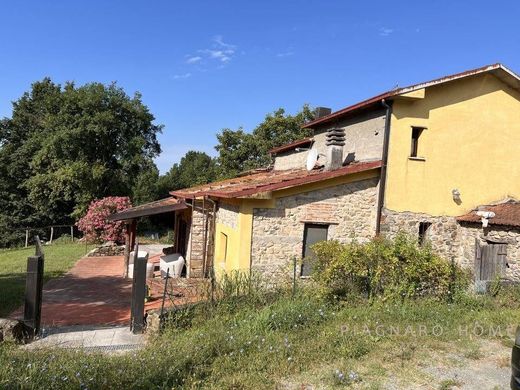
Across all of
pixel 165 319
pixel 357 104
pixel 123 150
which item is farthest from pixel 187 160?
pixel 165 319

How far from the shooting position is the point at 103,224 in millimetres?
23922

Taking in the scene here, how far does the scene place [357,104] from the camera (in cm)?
1230

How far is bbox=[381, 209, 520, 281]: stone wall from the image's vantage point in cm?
1129

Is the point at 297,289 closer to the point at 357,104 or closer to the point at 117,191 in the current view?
the point at 357,104

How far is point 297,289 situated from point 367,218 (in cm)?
368

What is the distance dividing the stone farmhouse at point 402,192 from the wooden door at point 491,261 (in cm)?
3

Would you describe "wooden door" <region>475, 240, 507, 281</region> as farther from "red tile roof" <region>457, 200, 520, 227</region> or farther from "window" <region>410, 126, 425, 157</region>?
"window" <region>410, 126, 425, 157</region>

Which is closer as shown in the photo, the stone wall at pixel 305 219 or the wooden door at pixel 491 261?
the stone wall at pixel 305 219

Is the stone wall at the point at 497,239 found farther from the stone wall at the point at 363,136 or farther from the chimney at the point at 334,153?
the chimney at the point at 334,153

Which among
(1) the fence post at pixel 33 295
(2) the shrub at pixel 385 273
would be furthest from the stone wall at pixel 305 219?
(1) the fence post at pixel 33 295

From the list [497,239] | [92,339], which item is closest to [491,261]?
[497,239]

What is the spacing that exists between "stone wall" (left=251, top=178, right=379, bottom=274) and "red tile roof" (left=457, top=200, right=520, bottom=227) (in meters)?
2.93

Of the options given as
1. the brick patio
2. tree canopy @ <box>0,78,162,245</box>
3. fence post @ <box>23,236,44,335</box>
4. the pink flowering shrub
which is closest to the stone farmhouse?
the brick patio

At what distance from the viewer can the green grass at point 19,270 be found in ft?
35.1
